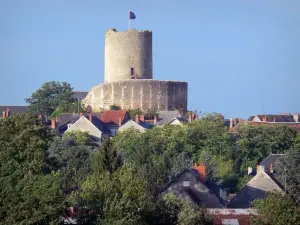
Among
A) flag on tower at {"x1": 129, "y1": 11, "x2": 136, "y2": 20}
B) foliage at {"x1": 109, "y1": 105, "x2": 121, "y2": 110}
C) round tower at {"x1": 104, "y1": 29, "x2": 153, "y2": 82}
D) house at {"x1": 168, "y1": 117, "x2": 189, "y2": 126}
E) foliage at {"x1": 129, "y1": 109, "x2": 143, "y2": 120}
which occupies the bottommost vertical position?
house at {"x1": 168, "y1": 117, "x2": 189, "y2": 126}

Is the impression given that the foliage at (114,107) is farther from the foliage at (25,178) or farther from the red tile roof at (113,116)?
the foliage at (25,178)

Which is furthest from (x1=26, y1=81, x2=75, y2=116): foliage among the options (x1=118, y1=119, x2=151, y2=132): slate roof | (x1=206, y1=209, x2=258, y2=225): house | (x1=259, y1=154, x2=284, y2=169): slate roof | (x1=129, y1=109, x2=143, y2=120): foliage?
(x1=206, y1=209, x2=258, y2=225): house

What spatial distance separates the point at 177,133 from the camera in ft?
263

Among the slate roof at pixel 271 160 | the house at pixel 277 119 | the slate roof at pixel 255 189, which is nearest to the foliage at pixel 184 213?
the slate roof at pixel 255 189

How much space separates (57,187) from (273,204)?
8112 millimetres

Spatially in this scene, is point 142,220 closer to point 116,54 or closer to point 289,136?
point 289,136

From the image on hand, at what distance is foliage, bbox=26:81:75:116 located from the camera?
100875mm

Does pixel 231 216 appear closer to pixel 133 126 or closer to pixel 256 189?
pixel 256 189

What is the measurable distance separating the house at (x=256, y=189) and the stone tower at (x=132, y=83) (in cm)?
3061

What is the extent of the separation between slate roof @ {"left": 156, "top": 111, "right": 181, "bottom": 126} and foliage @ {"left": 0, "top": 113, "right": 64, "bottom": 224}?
4026cm

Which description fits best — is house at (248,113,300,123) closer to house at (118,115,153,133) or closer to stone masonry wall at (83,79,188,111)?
stone masonry wall at (83,79,188,111)

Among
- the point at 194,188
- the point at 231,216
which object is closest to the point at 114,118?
the point at 194,188

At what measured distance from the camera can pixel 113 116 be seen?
90.3 m

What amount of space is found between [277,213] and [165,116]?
44.8 m
